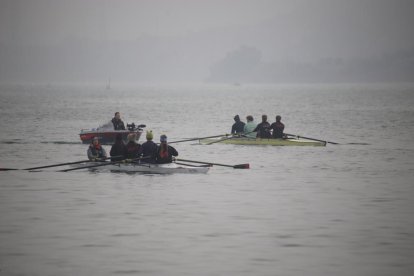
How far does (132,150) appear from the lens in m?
29.9

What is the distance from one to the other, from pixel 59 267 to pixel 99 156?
14.8 m

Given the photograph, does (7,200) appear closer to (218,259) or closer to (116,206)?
(116,206)

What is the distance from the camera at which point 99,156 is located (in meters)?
31.0

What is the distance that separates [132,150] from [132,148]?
3.9 inches

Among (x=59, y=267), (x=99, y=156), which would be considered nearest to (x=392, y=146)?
(x=99, y=156)

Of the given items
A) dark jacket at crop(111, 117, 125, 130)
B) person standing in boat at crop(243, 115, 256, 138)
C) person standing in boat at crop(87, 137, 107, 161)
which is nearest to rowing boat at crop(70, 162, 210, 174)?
person standing in boat at crop(87, 137, 107, 161)

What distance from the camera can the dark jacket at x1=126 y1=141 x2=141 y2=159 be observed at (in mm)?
29812

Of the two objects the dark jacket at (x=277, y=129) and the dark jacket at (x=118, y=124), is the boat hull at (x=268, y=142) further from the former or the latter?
the dark jacket at (x=118, y=124)

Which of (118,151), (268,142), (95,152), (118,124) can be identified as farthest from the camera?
(118,124)

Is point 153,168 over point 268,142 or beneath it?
beneath

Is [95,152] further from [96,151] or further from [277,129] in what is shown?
[277,129]

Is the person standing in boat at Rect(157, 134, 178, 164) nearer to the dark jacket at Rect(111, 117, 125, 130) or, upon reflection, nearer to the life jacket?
the life jacket

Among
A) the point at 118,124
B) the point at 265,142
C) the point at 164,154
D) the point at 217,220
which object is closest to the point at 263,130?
the point at 265,142

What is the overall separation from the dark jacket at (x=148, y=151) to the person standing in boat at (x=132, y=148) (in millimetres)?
189
